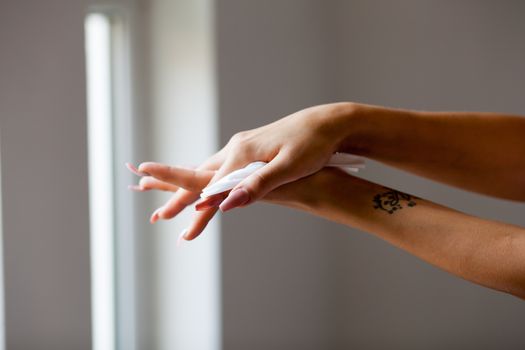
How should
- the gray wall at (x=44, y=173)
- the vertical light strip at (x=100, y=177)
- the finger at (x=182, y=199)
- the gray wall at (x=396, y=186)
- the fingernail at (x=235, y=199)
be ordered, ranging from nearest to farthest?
the fingernail at (x=235, y=199), the finger at (x=182, y=199), the gray wall at (x=44, y=173), the vertical light strip at (x=100, y=177), the gray wall at (x=396, y=186)

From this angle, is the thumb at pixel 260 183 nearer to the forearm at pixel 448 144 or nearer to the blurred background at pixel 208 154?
the forearm at pixel 448 144

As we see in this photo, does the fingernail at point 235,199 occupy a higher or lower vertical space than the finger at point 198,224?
higher

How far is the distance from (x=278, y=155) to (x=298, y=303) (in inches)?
47.2

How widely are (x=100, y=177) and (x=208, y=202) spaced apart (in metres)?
0.96

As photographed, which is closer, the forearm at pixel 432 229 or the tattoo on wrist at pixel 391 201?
the forearm at pixel 432 229

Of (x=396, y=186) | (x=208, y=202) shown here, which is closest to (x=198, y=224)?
(x=208, y=202)

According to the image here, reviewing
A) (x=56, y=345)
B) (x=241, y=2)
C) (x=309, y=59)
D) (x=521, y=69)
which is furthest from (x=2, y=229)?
(x=521, y=69)

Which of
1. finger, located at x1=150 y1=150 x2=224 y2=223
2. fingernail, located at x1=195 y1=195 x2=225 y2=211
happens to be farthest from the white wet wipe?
finger, located at x1=150 y1=150 x2=224 y2=223

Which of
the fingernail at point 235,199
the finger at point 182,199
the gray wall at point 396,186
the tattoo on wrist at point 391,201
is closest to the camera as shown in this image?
the fingernail at point 235,199

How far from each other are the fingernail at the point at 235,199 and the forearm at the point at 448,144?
0.25 metres

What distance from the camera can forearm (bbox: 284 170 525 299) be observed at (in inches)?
33.1

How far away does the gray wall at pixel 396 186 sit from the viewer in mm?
2012

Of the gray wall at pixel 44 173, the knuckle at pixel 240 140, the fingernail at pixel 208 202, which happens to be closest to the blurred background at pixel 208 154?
the gray wall at pixel 44 173

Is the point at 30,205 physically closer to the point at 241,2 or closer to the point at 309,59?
the point at 241,2
